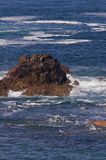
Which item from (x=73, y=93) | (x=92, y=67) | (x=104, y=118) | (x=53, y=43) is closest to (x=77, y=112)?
(x=104, y=118)

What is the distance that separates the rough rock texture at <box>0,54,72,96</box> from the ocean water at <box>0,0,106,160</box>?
105cm

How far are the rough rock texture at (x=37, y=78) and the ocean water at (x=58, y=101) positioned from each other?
3.45ft

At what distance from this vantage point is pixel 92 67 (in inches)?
3533

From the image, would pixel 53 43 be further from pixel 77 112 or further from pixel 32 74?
pixel 77 112

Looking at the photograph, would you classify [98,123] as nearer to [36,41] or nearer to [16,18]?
[36,41]

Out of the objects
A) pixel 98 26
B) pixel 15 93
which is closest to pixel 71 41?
pixel 98 26

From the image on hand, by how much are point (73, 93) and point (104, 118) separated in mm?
10897

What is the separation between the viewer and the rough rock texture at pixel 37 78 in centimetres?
7650

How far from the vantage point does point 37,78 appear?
3068 inches

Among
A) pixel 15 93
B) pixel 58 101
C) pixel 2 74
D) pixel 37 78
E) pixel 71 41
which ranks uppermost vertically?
pixel 37 78

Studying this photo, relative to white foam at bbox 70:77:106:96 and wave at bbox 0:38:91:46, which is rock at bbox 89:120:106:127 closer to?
white foam at bbox 70:77:106:96

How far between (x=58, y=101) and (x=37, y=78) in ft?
17.7

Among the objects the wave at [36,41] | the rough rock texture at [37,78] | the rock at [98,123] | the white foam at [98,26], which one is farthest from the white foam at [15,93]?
the white foam at [98,26]

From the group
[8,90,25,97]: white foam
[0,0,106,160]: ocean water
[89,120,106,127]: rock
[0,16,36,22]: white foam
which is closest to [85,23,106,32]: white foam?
[0,0,106,160]: ocean water
